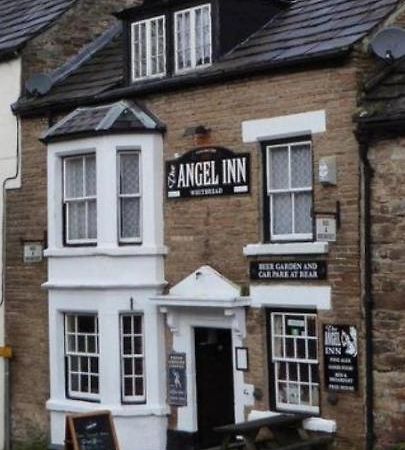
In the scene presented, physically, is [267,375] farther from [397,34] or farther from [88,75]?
[88,75]

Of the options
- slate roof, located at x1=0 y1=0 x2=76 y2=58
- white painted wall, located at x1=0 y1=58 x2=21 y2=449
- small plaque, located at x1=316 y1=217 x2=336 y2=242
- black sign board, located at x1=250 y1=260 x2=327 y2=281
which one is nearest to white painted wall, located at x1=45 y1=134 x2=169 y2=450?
black sign board, located at x1=250 y1=260 x2=327 y2=281

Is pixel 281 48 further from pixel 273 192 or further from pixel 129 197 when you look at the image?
pixel 129 197

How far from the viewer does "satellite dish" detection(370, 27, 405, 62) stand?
13.9m

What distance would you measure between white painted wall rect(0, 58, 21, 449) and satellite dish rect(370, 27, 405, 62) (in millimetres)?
7682

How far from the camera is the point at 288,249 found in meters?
14.6

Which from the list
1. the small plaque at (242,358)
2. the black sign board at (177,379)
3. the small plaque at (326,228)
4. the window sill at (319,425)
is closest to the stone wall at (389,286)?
the small plaque at (326,228)

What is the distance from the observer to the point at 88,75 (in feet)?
61.8

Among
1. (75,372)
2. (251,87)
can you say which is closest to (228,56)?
(251,87)

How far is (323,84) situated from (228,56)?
231 centimetres

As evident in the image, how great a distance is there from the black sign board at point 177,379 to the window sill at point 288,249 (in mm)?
2197

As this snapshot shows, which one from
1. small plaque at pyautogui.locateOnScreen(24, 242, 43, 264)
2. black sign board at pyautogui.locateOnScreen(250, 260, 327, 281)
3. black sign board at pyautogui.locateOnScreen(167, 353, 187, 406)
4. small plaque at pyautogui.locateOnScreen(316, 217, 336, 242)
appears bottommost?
black sign board at pyautogui.locateOnScreen(167, 353, 187, 406)

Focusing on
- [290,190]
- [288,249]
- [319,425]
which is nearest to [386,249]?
[288,249]

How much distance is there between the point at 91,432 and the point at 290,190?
15.0 feet

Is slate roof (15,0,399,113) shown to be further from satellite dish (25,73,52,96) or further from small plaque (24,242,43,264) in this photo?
small plaque (24,242,43,264)
